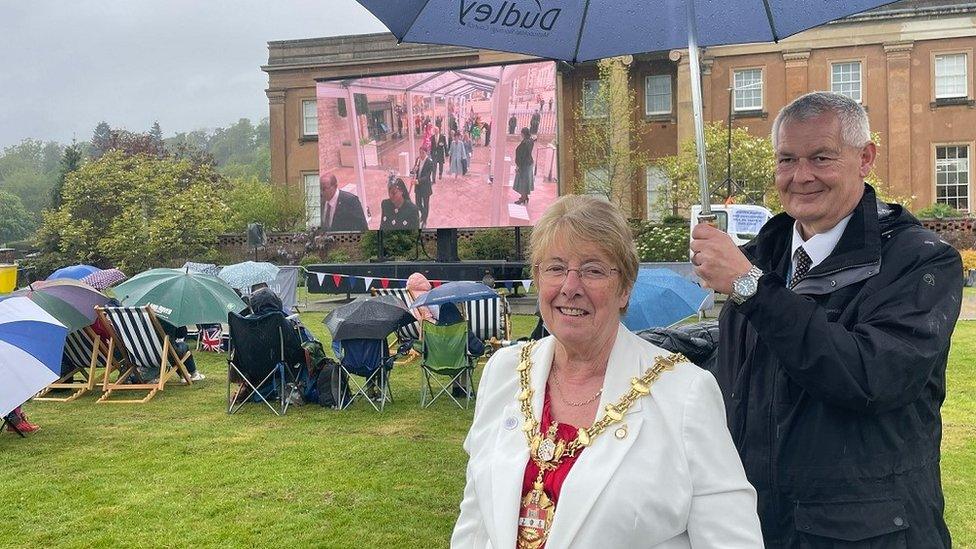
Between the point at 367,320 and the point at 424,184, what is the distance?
1552 centimetres

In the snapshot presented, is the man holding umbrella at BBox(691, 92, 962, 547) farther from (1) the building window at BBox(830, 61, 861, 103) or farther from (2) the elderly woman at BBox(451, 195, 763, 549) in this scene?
(1) the building window at BBox(830, 61, 861, 103)

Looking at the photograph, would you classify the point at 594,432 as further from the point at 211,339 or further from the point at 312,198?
the point at 312,198

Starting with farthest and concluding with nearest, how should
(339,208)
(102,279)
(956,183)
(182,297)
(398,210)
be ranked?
(956,183) < (339,208) < (398,210) < (102,279) < (182,297)

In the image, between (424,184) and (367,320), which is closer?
(367,320)

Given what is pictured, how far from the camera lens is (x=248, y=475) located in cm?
626

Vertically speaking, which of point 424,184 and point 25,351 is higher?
point 424,184

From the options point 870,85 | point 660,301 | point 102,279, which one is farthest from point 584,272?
point 870,85

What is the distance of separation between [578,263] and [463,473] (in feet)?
14.9

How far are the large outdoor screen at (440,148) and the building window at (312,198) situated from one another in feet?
35.1

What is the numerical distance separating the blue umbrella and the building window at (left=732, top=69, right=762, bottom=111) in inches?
1149

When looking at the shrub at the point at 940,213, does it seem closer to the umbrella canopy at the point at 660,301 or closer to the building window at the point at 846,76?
the building window at the point at 846,76

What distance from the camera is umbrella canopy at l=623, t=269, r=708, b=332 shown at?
7.77 metres

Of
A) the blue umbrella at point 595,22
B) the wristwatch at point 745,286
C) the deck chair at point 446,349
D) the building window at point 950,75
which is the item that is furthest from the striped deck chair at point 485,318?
the building window at point 950,75

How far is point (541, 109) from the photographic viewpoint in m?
22.2
